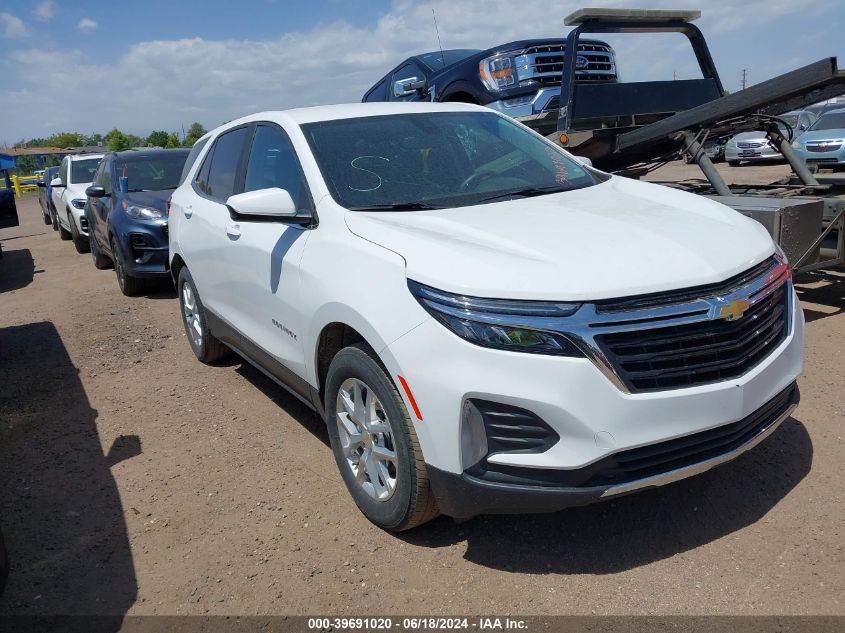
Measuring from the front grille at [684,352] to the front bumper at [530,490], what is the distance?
0.32 metres

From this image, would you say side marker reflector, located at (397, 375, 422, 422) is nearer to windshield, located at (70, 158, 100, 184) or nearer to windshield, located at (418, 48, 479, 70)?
windshield, located at (418, 48, 479, 70)

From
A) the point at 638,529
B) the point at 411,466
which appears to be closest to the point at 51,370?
the point at 411,466

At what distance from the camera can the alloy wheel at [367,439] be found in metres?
3.06

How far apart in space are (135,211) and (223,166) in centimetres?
412

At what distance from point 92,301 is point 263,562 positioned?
21.6 ft

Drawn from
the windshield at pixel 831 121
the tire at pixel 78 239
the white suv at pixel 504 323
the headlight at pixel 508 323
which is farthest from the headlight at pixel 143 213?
the windshield at pixel 831 121

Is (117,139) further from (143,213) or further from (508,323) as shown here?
(508,323)

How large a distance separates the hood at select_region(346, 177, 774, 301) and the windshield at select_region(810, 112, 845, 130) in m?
16.3

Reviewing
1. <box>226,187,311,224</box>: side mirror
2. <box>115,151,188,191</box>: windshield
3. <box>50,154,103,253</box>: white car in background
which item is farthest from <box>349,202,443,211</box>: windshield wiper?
<box>50,154,103,253</box>: white car in background

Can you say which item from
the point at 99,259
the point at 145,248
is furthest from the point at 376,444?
the point at 99,259

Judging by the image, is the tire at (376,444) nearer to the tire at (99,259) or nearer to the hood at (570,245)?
the hood at (570,245)

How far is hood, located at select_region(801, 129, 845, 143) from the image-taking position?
54.1 feet

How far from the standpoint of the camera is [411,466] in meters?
2.84

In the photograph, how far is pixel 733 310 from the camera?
8.76ft
